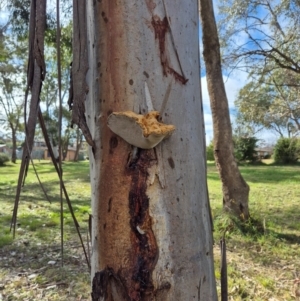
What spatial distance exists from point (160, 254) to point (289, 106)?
33.3 ft

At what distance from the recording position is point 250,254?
8.81 feet

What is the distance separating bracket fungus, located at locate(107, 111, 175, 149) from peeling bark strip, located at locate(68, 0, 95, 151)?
8 cm

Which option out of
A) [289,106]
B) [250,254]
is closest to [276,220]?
[250,254]

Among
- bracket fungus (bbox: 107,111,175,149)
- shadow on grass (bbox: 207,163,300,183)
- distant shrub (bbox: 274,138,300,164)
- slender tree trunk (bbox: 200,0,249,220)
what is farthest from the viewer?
distant shrub (bbox: 274,138,300,164)

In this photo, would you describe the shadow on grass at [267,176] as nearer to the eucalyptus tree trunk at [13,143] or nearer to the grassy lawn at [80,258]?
the grassy lawn at [80,258]

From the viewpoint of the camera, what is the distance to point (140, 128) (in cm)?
51

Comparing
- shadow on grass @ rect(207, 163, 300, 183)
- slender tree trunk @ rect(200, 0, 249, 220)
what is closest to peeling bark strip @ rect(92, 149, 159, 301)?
slender tree trunk @ rect(200, 0, 249, 220)

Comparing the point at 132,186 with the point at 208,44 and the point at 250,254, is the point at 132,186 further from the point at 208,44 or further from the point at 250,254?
the point at 208,44

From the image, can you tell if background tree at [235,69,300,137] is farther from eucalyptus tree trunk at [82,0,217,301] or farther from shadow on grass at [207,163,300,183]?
eucalyptus tree trunk at [82,0,217,301]

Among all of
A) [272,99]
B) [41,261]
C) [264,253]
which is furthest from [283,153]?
[41,261]

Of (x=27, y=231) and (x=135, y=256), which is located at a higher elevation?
(x=135, y=256)

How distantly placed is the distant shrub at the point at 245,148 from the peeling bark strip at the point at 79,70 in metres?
14.9

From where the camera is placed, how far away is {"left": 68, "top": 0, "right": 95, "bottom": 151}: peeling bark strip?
595 millimetres

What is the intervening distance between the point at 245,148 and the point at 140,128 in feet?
50.2
